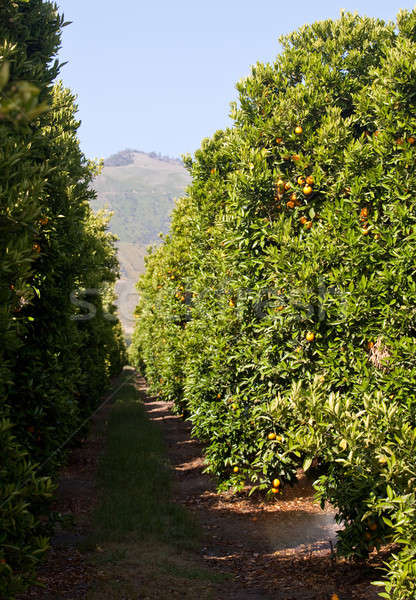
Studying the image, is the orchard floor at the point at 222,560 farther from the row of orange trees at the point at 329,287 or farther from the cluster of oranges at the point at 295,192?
the cluster of oranges at the point at 295,192

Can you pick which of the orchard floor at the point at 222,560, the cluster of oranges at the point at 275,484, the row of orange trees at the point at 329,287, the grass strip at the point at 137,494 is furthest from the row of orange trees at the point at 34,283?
the cluster of oranges at the point at 275,484

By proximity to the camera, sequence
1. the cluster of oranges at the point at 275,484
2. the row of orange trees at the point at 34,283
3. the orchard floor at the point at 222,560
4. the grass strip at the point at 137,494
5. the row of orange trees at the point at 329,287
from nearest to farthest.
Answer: the row of orange trees at the point at 34,283 < the row of orange trees at the point at 329,287 < the orchard floor at the point at 222,560 < the cluster of oranges at the point at 275,484 < the grass strip at the point at 137,494

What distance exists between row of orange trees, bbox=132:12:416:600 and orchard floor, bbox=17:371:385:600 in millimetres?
772

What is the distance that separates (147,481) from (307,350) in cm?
689

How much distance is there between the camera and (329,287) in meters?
6.71

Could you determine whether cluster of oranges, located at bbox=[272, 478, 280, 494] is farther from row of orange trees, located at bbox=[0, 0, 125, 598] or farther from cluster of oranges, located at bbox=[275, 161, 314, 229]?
cluster of oranges, located at bbox=[275, 161, 314, 229]

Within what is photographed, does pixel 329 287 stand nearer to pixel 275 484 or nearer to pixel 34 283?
pixel 275 484

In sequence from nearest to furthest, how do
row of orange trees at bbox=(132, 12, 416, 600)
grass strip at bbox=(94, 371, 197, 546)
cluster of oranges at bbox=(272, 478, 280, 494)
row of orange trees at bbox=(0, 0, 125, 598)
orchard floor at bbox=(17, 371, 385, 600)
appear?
row of orange trees at bbox=(0, 0, 125, 598) < row of orange trees at bbox=(132, 12, 416, 600) < orchard floor at bbox=(17, 371, 385, 600) < cluster of oranges at bbox=(272, 478, 280, 494) < grass strip at bbox=(94, 371, 197, 546)

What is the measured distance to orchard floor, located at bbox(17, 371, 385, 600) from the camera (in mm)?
6367

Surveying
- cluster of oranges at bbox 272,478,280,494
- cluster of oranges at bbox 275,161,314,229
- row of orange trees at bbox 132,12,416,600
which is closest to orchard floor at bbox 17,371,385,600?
row of orange trees at bbox 132,12,416,600

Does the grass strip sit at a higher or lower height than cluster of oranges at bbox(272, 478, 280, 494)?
lower

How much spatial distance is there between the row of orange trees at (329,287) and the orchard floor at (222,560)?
30.4 inches

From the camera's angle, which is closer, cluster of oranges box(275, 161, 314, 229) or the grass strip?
cluster of oranges box(275, 161, 314, 229)

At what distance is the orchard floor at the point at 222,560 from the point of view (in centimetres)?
637
